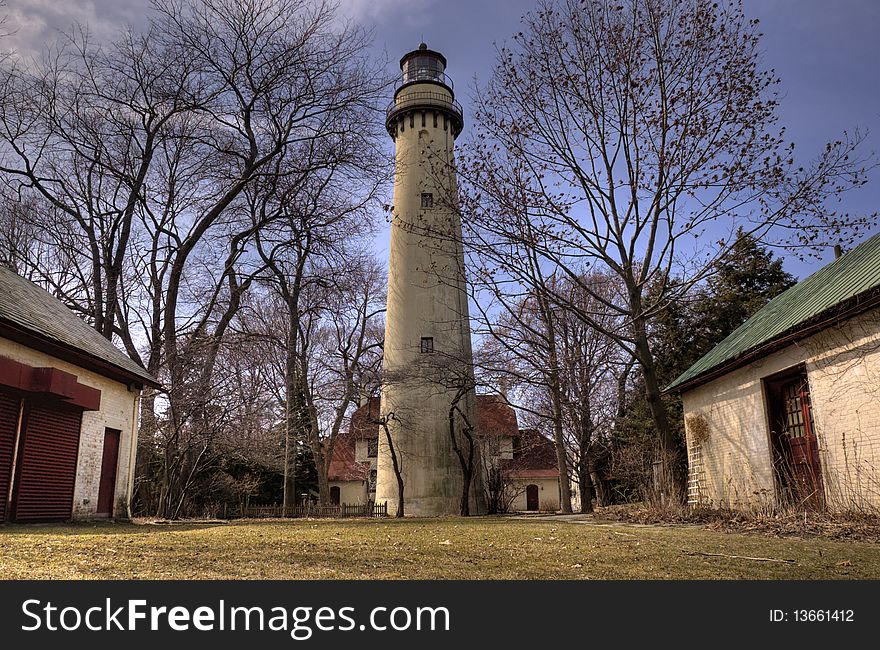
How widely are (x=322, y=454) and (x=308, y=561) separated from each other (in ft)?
77.5

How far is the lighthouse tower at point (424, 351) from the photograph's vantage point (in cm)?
2089

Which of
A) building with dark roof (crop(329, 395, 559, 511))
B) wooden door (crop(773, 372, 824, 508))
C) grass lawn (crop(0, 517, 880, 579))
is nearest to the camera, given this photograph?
grass lawn (crop(0, 517, 880, 579))

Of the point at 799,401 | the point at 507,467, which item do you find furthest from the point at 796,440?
the point at 507,467

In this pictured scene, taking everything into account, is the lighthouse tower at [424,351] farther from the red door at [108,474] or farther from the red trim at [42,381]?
the red trim at [42,381]

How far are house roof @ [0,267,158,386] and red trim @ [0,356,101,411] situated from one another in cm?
51

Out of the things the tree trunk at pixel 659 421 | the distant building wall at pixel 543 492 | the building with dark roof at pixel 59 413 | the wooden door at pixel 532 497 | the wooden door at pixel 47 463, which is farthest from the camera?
the wooden door at pixel 532 497

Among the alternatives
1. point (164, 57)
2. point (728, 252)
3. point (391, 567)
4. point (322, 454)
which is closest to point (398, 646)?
point (391, 567)

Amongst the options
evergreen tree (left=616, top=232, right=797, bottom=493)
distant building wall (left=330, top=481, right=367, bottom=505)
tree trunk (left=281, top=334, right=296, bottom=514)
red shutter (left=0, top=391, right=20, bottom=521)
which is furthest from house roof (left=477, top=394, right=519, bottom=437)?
red shutter (left=0, top=391, right=20, bottom=521)

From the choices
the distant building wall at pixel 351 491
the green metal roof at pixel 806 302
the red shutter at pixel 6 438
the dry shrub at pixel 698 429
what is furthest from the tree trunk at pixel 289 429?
the dry shrub at pixel 698 429

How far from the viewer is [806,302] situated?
480 inches

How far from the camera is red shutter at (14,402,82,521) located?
11633 millimetres

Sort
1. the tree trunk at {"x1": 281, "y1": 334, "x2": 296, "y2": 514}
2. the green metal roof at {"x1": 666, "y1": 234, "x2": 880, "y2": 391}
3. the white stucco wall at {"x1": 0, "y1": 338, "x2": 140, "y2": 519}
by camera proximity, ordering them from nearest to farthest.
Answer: the green metal roof at {"x1": 666, "y1": 234, "x2": 880, "y2": 391} → the white stucco wall at {"x1": 0, "y1": 338, "x2": 140, "y2": 519} → the tree trunk at {"x1": 281, "y1": 334, "x2": 296, "y2": 514}

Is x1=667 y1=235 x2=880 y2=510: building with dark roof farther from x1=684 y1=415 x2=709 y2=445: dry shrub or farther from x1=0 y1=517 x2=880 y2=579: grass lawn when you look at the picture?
x1=0 y1=517 x2=880 y2=579: grass lawn

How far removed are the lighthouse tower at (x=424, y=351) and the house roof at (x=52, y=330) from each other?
848 centimetres
